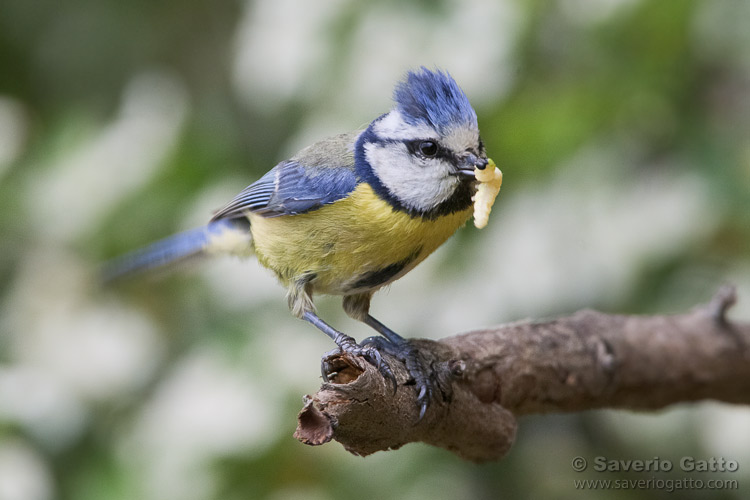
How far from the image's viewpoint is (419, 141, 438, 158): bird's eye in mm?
1726

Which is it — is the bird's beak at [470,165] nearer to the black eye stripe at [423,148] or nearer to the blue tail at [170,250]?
the black eye stripe at [423,148]

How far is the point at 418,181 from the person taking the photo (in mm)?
1734

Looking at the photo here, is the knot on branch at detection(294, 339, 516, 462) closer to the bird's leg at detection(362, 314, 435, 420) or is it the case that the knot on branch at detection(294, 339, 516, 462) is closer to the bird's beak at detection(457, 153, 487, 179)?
the bird's leg at detection(362, 314, 435, 420)

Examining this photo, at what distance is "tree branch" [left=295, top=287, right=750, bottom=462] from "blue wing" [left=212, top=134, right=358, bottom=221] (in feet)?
1.32

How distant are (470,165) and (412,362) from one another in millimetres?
425

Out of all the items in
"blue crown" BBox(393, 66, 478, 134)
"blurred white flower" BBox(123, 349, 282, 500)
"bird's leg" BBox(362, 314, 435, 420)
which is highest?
"blue crown" BBox(393, 66, 478, 134)

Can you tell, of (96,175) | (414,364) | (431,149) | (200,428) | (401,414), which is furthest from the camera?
(96,175)

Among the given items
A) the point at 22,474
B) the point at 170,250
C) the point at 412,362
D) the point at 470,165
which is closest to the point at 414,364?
the point at 412,362

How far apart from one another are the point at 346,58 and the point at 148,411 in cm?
112

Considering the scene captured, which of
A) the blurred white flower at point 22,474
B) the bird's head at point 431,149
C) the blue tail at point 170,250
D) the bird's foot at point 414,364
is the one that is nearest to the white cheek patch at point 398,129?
the bird's head at point 431,149

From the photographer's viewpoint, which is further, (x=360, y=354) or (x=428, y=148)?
(x=428, y=148)

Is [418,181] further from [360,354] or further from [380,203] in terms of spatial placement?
[360,354]

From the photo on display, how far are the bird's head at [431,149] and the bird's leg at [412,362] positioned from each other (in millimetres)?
290

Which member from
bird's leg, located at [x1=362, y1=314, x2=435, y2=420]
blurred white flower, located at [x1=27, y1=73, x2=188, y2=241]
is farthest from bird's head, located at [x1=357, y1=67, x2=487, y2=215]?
blurred white flower, located at [x1=27, y1=73, x2=188, y2=241]
